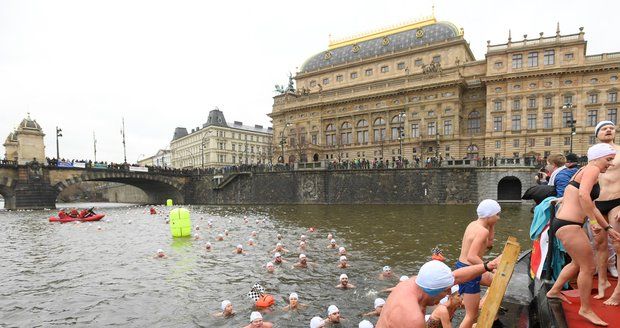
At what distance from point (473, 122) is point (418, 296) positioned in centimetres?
6295

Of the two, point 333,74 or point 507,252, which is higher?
point 333,74

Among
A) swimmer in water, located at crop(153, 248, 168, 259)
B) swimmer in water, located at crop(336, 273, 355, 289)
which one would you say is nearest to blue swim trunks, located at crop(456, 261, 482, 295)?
swimmer in water, located at crop(336, 273, 355, 289)

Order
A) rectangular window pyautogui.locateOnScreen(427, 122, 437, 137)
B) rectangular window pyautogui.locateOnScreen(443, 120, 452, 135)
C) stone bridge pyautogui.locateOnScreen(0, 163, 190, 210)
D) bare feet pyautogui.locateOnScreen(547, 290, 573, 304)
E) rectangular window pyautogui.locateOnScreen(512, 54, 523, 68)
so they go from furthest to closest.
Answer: rectangular window pyautogui.locateOnScreen(427, 122, 437, 137) → rectangular window pyautogui.locateOnScreen(443, 120, 452, 135) → rectangular window pyautogui.locateOnScreen(512, 54, 523, 68) → stone bridge pyautogui.locateOnScreen(0, 163, 190, 210) → bare feet pyautogui.locateOnScreen(547, 290, 573, 304)

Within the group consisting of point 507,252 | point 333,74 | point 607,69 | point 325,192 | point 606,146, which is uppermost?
point 333,74

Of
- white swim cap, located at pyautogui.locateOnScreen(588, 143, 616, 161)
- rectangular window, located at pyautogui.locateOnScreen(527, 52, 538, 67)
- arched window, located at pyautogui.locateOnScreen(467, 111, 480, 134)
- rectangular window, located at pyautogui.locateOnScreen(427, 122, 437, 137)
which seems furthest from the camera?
rectangular window, located at pyautogui.locateOnScreen(427, 122, 437, 137)

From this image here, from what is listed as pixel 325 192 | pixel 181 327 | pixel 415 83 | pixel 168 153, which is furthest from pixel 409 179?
pixel 168 153

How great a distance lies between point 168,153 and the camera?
139m

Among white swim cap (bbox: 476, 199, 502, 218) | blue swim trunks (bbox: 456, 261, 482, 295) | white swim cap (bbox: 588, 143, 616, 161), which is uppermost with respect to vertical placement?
white swim cap (bbox: 588, 143, 616, 161)

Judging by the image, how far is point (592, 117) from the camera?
50.3 m

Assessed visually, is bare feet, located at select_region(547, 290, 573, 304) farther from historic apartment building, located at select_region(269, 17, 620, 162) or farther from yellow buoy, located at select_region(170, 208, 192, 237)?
historic apartment building, located at select_region(269, 17, 620, 162)

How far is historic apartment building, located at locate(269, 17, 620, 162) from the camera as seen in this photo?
50.9m

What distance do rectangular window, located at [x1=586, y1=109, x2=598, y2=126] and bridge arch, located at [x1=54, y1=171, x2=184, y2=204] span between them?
216ft

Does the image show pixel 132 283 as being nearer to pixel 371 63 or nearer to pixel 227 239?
pixel 227 239

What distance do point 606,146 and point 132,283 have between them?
13556 millimetres
